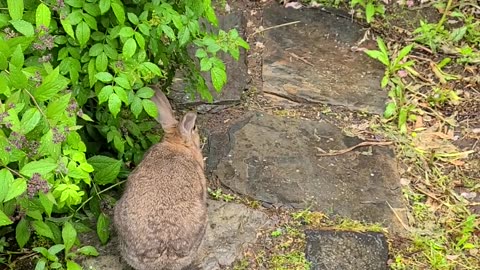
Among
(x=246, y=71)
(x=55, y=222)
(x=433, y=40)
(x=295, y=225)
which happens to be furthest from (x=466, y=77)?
(x=55, y=222)

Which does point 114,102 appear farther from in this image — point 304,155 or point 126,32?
point 304,155

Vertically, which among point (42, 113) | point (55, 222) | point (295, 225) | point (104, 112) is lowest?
point (295, 225)

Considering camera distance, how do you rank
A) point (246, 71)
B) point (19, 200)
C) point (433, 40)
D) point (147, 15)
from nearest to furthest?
point (19, 200) → point (147, 15) → point (246, 71) → point (433, 40)

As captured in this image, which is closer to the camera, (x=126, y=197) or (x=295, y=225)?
(x=126, y=197)

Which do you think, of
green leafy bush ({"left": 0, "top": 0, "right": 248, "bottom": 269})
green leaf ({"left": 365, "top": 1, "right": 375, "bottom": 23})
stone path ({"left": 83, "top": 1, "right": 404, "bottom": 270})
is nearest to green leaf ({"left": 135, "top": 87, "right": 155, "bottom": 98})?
green leafy bush ({"left": 0, "top": 0, "right": 248, "bottom": 269})

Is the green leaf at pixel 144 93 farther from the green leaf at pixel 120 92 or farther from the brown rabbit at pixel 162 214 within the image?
the brown rabbit at pixel 162 214

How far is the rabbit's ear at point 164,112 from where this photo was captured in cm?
446

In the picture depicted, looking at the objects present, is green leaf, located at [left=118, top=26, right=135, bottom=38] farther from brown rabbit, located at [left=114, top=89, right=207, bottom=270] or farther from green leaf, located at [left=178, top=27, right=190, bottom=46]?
brown rabbit, located at [left=114, top=89, right=207, bottom=270]

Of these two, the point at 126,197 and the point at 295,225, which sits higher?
the point at 126,197

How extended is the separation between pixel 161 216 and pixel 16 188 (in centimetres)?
112

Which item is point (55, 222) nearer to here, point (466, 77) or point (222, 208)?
point (222, 208)

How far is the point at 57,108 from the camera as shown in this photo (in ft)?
9.57

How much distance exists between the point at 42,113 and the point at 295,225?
1.98 meters

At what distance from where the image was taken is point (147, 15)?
3693mm
